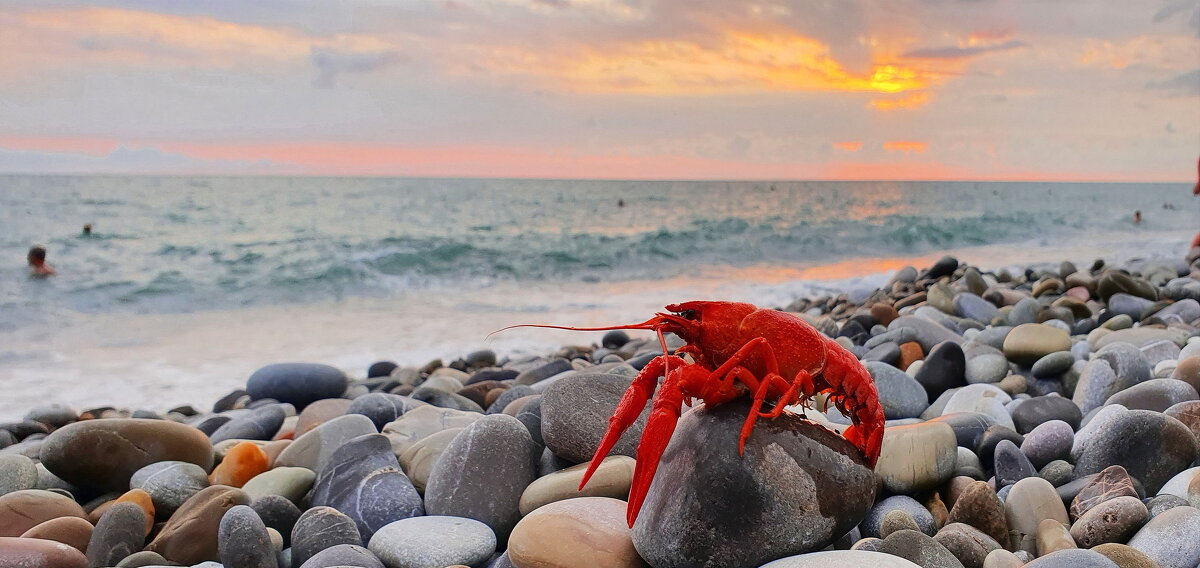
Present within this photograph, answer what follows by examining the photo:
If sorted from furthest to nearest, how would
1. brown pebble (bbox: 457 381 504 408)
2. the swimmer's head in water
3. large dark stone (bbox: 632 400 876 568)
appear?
1. the swimmer's head in water
2. brown pebble (bbox: 457 381 504 408)
3. large dark stone (bbox: 632 400 876 568)

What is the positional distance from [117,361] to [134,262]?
38.8ft

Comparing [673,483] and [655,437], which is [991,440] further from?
[655,437]

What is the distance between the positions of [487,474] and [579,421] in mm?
508

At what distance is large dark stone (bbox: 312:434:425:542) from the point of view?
379 cm

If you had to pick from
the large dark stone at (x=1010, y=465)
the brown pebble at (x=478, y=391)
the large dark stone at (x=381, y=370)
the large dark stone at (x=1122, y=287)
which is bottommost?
the large dark stone at (x=381, y=370)

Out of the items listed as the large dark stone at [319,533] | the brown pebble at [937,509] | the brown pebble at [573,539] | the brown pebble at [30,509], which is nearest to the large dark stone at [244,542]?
the large dark stone at [319,533]

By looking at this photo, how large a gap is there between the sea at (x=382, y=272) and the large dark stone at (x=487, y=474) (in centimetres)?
645

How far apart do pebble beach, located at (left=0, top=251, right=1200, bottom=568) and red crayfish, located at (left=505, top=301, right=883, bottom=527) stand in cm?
15

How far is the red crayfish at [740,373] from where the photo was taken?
242 cm

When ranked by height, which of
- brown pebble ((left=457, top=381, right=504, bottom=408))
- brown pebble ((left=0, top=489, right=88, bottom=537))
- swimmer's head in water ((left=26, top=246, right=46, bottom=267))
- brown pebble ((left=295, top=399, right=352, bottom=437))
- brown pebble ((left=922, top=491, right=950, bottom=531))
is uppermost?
brown pebble ((left=922, top=491, right=950, bottom=531))

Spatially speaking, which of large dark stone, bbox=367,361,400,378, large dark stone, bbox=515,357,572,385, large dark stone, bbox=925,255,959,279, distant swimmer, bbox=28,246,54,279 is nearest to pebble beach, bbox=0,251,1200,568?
large dark stone, bbox=515,357,572,385

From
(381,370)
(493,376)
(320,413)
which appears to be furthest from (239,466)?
(381,370)

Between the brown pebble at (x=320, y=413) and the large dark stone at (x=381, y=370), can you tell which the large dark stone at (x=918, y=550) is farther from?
the large dark stone at (x=381, y=370)

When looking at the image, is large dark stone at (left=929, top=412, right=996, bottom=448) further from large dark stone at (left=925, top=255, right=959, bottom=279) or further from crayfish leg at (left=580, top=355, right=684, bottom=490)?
large dark stone at (left=925, top=255, right=959, bottom=279)
